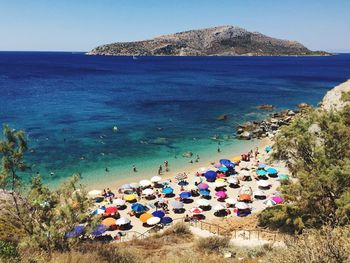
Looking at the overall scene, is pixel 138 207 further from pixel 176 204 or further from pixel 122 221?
pixel 176 204

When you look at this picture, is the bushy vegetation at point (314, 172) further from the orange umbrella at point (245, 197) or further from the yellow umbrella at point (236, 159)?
the yellow umbrella at point (236, 159)

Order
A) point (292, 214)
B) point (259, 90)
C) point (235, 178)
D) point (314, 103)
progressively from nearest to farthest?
point (292, 214) → point (235, 178) → point (314, 103) → point (259, 90)

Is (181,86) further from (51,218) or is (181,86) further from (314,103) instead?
(51,218)

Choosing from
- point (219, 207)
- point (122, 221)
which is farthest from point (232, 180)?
point (122, 221)

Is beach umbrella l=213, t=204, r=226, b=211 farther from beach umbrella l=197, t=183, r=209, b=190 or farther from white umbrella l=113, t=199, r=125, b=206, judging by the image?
white umbrella l=113, t=199, r=125, b=206

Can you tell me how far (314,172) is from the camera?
67.3 ft

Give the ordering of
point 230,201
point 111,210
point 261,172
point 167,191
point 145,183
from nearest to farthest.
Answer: point 111,210
point 230,201
point 167,191
point 145,183
point 261,172

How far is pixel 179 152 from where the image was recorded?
46.7m

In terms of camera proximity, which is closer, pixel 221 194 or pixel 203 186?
pixel 221 194

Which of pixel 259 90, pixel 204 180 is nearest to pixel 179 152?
pixel 204 180

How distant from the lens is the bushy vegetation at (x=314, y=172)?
19328mm

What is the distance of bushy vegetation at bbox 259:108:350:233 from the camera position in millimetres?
19328

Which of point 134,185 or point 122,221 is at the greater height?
point 134,185

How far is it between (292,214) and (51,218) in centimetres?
1454
